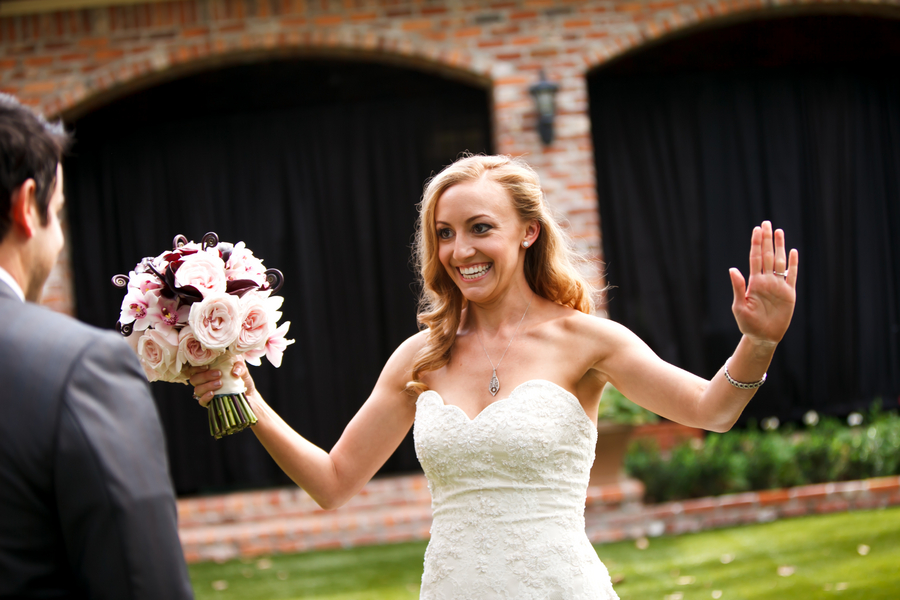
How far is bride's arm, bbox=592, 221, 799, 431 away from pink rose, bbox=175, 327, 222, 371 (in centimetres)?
105

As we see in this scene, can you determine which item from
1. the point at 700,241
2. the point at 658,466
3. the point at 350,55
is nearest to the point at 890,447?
the point at 658,466

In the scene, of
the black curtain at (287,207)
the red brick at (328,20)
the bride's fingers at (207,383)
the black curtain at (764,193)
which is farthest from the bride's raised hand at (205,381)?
the black curtain at (764,193)

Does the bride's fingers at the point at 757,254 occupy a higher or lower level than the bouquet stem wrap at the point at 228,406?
higher

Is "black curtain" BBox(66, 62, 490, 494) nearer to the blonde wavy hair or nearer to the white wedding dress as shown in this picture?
the blonde wavy hair

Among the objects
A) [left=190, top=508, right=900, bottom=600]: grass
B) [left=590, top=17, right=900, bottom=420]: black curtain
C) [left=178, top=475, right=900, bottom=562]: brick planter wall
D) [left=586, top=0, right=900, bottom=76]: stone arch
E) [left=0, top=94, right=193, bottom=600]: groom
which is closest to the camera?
[left=0, top=94, right=193, bottom=600]: groom

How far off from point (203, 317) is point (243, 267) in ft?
0.74

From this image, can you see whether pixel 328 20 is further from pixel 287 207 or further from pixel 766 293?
pixel 766 293

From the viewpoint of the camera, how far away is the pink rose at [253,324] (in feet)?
7.46

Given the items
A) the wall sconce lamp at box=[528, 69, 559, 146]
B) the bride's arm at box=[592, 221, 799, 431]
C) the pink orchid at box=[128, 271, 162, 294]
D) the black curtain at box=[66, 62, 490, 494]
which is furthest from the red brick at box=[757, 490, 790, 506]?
the pink orchid at box=[128, 271, 162, 294]

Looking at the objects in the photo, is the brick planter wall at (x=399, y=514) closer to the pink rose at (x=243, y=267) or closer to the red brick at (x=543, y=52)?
the red brick at (x=543, y=52)

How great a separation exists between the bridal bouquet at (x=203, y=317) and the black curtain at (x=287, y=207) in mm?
6166

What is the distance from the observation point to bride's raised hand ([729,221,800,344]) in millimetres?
2053

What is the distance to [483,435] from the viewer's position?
2.35 m

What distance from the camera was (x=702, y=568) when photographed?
17.5ft
